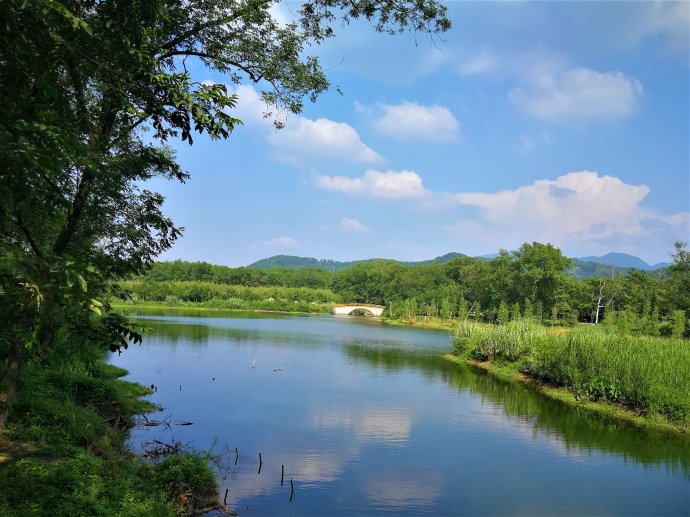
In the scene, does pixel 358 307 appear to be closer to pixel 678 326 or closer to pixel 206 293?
pixel 206 293

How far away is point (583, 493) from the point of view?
1252 cm

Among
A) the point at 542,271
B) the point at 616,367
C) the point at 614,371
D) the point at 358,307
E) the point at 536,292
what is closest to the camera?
the point at 616,367

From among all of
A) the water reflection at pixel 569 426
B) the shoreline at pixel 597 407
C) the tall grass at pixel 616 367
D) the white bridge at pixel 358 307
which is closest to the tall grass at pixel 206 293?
the white bridge at pixel 358 307

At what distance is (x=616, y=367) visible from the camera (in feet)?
71.4

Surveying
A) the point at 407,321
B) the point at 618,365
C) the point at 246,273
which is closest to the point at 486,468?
the point at 618,365

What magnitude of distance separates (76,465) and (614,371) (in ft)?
72.1

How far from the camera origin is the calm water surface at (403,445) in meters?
11.6

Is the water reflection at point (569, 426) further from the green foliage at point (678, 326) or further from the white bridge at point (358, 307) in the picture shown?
the white bridge at point (358, 307)

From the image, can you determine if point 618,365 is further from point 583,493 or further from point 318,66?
point 318,66

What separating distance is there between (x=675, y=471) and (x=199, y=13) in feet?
59.6

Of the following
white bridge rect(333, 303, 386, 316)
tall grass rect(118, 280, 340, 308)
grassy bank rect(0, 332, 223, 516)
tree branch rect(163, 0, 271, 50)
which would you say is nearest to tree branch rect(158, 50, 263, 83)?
tree branch rect(163, 0, 271, 50)

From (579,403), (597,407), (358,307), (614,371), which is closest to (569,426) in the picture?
(597,407)

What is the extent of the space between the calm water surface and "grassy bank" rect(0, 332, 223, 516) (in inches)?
56.3

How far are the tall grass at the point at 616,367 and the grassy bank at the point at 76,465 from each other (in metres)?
18.4
